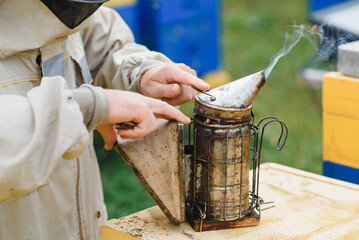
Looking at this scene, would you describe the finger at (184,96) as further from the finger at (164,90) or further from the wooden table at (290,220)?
the wooden table at (290,220)

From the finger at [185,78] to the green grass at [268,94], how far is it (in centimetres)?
201

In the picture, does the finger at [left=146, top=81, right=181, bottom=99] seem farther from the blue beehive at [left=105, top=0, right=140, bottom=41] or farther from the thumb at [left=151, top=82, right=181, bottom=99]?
the blue beehive at [left=105, top=0, right=140, bottom=41]

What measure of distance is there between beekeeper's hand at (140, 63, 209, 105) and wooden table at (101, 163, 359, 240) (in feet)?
1.31

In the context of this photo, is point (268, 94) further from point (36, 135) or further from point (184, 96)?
point (36, 135)

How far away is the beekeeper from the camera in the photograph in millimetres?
1308

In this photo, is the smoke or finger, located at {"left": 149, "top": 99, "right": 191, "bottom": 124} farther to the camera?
the smoke

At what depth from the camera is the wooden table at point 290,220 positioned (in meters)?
1.57

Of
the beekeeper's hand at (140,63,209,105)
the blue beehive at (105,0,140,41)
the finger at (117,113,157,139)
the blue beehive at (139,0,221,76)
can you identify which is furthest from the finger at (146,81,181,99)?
the blue beehive at (139,0,221,76)

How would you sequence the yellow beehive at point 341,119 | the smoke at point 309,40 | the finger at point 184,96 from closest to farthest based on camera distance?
1. the smoke at point 309,40
2. the finger at point 184,96
3. the yellow beehive at point 341,119

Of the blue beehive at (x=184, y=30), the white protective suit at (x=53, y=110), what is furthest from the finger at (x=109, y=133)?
the blue beehive at (x=184, y=30)

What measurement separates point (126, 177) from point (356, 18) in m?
2.31

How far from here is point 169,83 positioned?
179 cm

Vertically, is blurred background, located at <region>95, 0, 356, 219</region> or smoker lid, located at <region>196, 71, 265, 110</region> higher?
smoker lid, located at <region>196, 71, 265, 110</region>

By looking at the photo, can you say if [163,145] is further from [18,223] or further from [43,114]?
[18,223]
